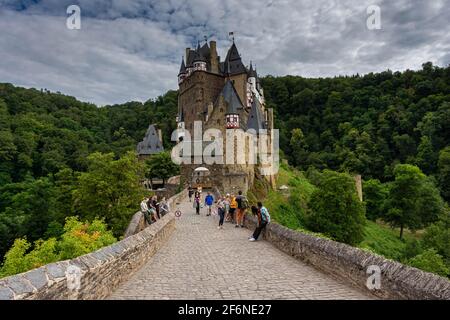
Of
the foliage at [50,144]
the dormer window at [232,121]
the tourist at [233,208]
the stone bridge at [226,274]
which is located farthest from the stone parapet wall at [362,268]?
the dormer window at [232,121]

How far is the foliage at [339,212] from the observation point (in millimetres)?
31703

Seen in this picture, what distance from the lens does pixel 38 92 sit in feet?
329

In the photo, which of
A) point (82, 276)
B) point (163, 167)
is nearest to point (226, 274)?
point (82, 276)

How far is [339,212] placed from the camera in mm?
32625

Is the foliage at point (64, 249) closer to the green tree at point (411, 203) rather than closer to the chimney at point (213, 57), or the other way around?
the chimney at point (213, 57)

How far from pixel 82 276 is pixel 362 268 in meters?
5.02

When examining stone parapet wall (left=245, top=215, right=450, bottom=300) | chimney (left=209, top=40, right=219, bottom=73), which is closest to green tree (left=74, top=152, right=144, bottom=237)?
stone parapet wall (left=245, top=215, right=450, bottom=300)

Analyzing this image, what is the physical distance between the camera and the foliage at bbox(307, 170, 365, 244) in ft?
104

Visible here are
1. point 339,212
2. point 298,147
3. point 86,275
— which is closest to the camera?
point 86,275

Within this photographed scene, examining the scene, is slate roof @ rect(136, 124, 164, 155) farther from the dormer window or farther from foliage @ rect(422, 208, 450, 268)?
foliage @ rect(422, 208, 450, 268)

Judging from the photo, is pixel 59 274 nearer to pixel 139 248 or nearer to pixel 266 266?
pixel 139 248

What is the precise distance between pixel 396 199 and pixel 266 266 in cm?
4454

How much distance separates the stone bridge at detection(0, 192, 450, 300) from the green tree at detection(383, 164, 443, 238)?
1630 inches

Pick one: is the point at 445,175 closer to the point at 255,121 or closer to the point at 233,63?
the point at 255,121
